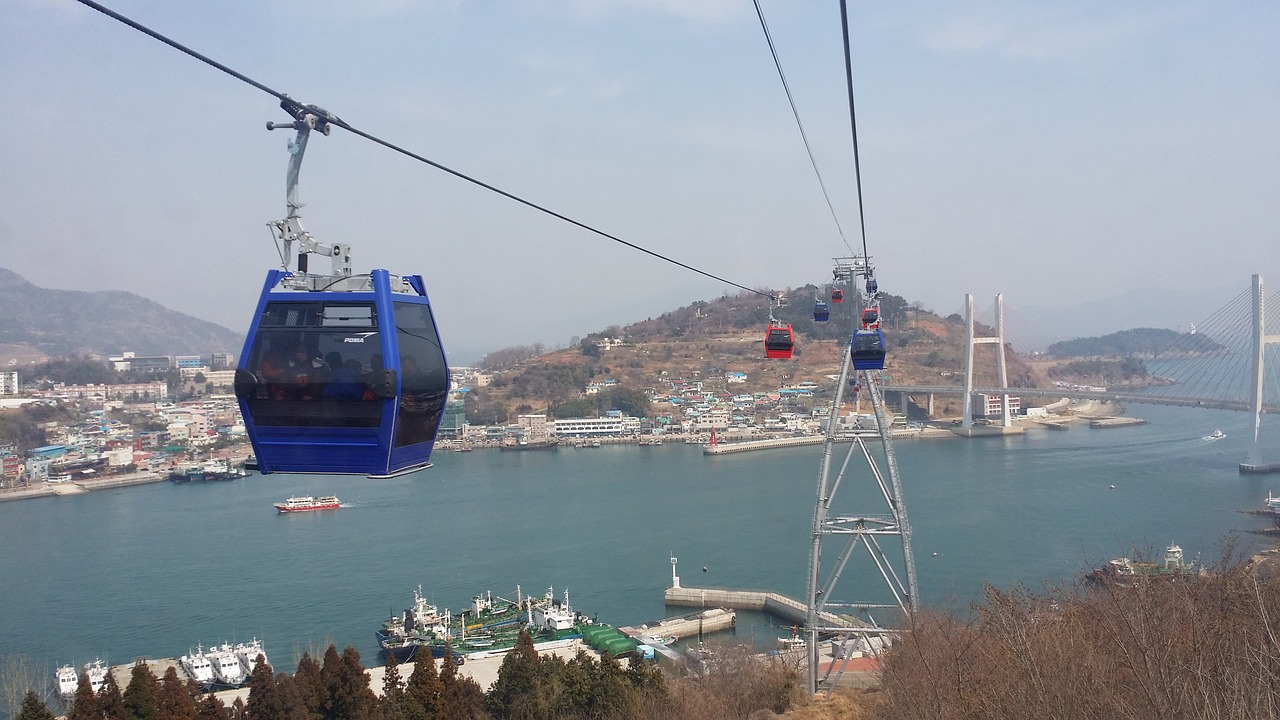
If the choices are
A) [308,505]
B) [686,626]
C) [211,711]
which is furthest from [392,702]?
[308,505]

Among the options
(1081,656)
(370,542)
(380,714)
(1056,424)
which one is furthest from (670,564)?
(1056,424)

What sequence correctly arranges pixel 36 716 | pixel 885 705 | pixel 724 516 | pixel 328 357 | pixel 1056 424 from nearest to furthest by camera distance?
pixel 328 357 < pixel 885 705 < pixel 36 716 < pixel 724 516 < pixel 1056 424

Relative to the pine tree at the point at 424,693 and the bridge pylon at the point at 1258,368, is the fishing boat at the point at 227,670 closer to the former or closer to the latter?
the pine tree at the point at 424,693

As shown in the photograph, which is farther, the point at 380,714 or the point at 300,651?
the point at 300,651

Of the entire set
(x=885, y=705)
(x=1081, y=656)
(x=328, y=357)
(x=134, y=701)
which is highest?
(x=328, y=357)

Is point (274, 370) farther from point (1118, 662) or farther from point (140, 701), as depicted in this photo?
point (140, 701)

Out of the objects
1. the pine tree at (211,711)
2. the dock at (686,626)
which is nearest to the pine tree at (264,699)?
the pine tree at (211,711)

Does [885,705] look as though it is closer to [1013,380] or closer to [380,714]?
[380,714]
